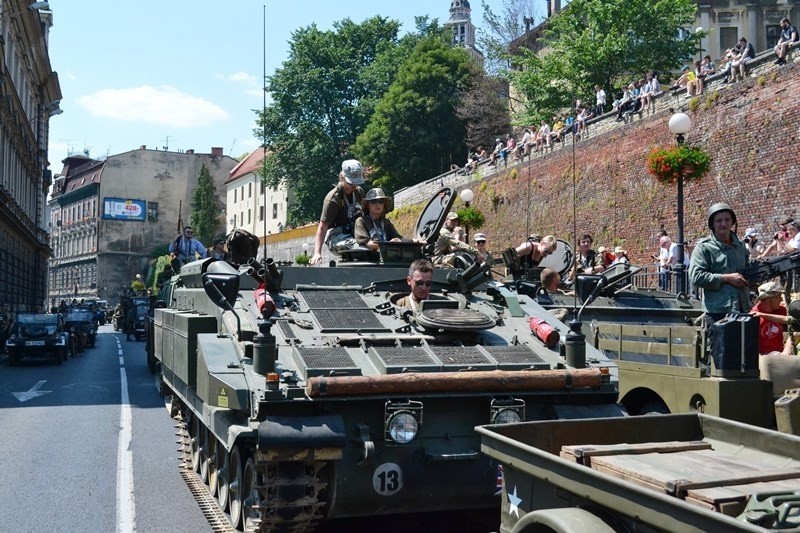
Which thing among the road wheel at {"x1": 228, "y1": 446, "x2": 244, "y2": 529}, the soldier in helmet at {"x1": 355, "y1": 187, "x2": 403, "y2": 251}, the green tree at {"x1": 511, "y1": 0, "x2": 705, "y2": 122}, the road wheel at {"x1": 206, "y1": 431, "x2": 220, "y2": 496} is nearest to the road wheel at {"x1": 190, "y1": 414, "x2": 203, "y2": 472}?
the road wheel at {"x1": 206, "y1": 431, "x2": 220, "y2": 496}

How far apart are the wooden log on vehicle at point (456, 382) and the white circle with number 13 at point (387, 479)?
0.53m

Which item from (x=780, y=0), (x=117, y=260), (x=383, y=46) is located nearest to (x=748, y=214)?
(x=780, y=0)

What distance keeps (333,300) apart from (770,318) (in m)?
3.71

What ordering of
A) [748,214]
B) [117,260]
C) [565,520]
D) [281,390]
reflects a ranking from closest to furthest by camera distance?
[565,520], [281,390], [748,214], [117,260]

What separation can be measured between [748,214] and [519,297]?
629 inches

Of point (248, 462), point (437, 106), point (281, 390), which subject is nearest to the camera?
point (281, 390)

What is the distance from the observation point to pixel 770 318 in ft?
28.5

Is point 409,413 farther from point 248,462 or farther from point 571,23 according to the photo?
point 571,23

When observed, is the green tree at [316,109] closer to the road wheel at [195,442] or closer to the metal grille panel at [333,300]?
the road wheel at [195,442]

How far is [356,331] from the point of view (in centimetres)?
797

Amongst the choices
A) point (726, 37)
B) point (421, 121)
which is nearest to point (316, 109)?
point (421, 121)

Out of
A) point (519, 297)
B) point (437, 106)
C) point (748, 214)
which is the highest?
point (437, 106)

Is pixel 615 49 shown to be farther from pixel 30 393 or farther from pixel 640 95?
pixel 30 393

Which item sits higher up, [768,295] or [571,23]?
[571,23]
